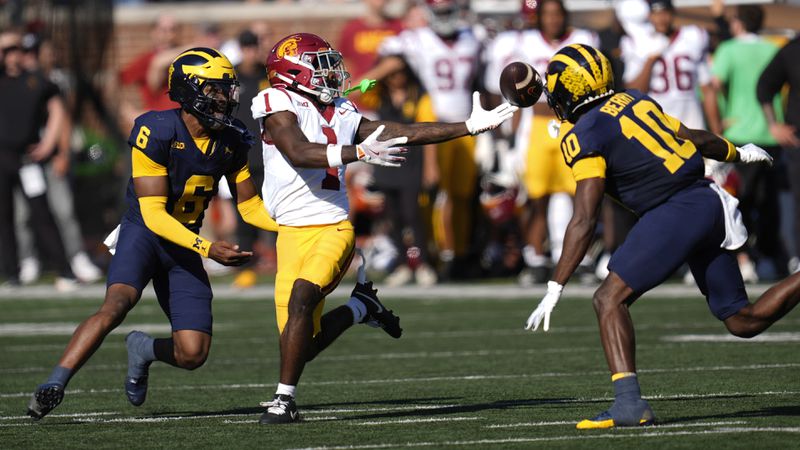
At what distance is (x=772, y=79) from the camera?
13.9 metres

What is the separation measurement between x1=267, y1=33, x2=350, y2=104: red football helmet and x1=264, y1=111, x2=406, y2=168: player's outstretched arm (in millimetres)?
252

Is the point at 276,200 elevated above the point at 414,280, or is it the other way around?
the point at 276,200

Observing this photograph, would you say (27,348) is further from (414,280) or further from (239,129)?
(414,280)

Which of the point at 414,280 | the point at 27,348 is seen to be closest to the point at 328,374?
the point at 27,348

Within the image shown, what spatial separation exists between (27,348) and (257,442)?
4.90m

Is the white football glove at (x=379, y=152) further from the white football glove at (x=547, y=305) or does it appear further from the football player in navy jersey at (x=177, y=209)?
the football player in navy jersey at (x=177, y=209)

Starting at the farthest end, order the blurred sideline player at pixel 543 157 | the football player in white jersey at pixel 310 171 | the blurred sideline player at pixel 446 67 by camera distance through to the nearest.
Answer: the blurred sideline player at pixel 446 67, the blurred sideline player at pixel 543 157, the football player in white jersey at pixel 310 171

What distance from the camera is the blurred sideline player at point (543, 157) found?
14.5 metres

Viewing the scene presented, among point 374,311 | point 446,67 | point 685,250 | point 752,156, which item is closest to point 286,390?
point 374,311

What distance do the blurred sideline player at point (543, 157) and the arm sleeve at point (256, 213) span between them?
20.8 ft

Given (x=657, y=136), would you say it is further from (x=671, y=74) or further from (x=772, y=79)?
(x=671, y=74)

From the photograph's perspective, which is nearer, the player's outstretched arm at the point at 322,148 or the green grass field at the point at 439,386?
the green grass field at the point at 439,386

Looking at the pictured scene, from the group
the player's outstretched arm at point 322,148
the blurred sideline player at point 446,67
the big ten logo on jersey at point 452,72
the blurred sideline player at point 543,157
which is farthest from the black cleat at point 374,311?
the big ten logo on jersey at point 452,72

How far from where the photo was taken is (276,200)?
7.90 meters
